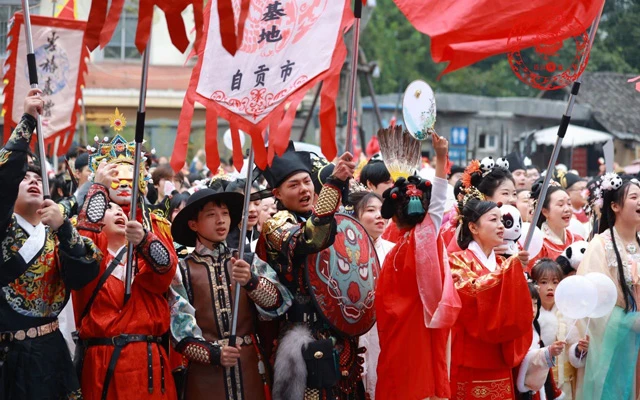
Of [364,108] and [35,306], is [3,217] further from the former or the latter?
[364,108]

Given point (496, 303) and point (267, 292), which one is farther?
point (496, 303)

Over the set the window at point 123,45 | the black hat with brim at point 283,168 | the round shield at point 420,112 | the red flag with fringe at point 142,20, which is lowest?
the black hat with brim at point 283,168

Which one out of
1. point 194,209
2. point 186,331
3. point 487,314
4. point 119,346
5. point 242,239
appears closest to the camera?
point 242,239

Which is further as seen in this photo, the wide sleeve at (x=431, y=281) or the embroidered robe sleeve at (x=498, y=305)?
the embroidered robe sleeve at (x=498, y=305)

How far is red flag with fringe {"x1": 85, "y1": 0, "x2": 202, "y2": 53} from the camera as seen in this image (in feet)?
14.8

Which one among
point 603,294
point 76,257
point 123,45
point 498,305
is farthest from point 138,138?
point 123,45

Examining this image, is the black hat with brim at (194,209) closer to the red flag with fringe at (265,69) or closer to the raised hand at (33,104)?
the red flag with fringe at (265,69)

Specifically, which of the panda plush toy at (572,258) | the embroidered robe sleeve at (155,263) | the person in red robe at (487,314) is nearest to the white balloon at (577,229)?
the panda plush toy at (572,258)

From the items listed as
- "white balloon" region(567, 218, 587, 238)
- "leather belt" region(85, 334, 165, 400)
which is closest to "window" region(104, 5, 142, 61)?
"white balloon" region(567, 218, 587, 238)

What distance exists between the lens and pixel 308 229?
18.0 ft

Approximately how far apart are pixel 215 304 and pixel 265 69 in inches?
51.3

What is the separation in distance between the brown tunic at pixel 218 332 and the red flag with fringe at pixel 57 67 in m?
1.84

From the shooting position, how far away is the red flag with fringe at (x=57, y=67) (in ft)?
23.3

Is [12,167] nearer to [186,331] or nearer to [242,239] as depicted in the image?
[242,239]
